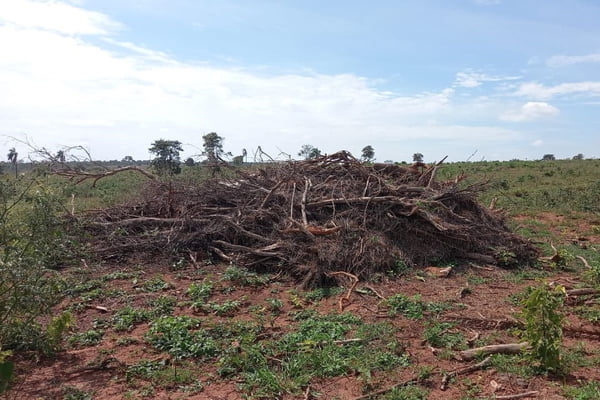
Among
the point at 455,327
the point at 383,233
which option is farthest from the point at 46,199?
the point at 383,233

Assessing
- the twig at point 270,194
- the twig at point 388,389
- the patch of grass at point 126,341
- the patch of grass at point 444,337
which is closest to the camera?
the twig at point 388,389

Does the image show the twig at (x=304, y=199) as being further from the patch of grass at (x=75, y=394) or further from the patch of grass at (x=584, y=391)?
the patch of grass at (x=584, y=391)

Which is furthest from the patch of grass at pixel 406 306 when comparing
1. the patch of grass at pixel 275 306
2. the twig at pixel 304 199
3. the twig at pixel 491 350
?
the twig at pixel 304 199

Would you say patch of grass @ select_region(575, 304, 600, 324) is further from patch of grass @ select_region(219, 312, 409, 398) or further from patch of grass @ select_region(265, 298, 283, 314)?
patch of grass @ select_region(265, 298, 283, 314)

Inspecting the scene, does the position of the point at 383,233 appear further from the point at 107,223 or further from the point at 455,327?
the point at 107,223

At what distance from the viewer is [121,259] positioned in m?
7.77

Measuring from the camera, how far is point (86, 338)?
477 centimetres

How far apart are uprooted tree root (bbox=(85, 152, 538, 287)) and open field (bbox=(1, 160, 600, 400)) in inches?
12.7

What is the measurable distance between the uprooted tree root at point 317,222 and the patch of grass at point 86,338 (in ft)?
7.37

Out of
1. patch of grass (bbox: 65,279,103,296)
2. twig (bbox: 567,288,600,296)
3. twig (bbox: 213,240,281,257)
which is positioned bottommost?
patch of grass (bbox: 65,279,103,296)

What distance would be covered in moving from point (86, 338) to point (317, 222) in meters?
3.91

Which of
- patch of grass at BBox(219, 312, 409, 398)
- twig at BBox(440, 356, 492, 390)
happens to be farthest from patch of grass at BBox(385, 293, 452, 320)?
twig at BBox(440, 356, 492, 390)

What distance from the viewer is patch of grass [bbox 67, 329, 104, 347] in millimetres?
4691

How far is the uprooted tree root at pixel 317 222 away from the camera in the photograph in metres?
6.98
